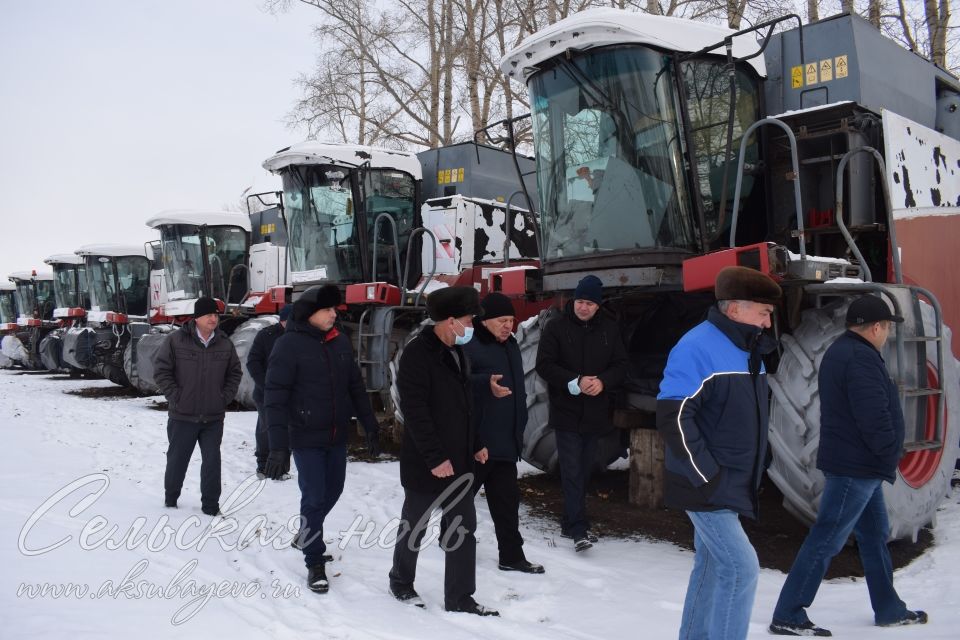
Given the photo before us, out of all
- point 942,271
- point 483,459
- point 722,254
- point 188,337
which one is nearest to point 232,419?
point 188,337

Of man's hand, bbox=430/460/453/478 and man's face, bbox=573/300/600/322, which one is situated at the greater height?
man's face, bbox=573/300/600/322

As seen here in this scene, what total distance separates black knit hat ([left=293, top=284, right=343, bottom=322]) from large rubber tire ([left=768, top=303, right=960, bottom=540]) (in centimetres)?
274

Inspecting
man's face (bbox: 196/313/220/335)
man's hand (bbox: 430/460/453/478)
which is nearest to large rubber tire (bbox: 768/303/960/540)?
man's hand (bbox: 430/460/453/478)

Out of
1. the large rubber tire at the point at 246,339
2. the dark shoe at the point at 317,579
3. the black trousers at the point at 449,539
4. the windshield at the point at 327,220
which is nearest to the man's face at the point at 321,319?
the black trousers at the point at 449,539

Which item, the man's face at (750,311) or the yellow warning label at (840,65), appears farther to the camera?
the yellow warning label at (840,65)

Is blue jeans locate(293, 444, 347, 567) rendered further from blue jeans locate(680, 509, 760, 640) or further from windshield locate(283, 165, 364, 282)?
windshield locate(283, 165, 364, 282)

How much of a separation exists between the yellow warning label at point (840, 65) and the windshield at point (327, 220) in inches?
226

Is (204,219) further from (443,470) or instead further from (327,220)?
(443,470)

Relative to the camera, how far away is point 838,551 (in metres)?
3.36

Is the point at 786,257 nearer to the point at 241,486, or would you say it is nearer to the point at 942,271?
the point at 942,271

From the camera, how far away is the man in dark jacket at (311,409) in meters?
4.25

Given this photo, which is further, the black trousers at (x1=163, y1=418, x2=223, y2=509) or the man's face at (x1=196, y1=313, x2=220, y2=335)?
the man's face at (x1=196, y1=313, x2=220, y2=335)

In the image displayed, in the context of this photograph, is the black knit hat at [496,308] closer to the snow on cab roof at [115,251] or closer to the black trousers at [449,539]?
the black trousers at [449,539]

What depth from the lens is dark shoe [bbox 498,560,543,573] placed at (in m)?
4.36
